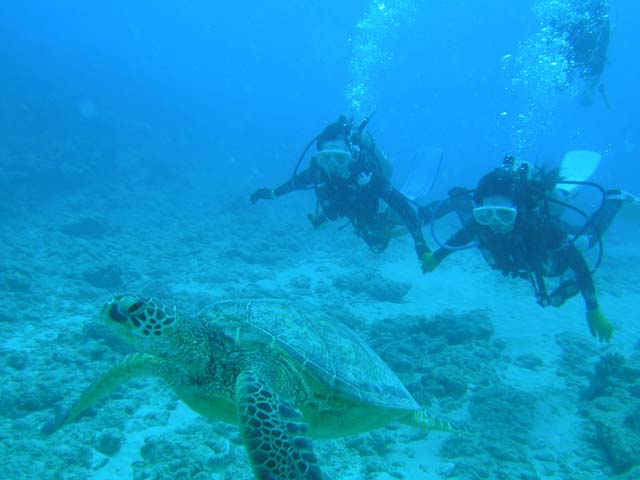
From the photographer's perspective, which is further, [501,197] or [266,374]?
[501,197]

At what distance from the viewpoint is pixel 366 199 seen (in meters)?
6.91

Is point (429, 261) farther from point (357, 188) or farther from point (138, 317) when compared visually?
point (138, 317)

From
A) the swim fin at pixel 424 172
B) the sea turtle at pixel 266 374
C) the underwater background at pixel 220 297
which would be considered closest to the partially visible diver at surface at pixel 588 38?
the underwater background at pixel 220 297

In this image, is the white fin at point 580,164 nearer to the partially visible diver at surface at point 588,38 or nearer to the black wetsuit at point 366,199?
the partially visible diver at surface at point 588,38

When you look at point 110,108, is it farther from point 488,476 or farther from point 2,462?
point 488,476

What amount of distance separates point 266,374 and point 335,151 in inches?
172

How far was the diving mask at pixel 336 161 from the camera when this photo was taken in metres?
6.62

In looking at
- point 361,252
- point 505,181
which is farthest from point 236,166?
point 505,181

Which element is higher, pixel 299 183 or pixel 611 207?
pixel 611 207

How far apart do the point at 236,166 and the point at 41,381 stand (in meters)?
23.0

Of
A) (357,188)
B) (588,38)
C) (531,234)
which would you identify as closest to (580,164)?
(588,38)

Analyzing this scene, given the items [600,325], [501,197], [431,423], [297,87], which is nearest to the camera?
[431,423]

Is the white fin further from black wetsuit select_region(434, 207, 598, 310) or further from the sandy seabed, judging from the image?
black wetsuit select_region(434, 207, 598, 310)

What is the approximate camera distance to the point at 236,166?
2661 cm
